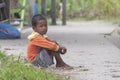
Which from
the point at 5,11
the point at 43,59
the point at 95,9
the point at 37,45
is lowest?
the point at 95,9

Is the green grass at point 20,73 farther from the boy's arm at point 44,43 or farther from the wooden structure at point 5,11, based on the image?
the wooden structure at point 5,11

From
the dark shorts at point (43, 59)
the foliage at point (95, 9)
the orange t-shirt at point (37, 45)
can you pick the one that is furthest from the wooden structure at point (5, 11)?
the foliage at point (95, 9)

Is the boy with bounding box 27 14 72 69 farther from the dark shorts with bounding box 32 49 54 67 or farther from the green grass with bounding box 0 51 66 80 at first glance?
the green grass with bounding box 0 51 66 80

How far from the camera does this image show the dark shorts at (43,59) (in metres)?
8.05

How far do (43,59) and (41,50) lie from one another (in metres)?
0.17

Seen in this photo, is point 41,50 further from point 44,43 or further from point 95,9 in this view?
point 95,9

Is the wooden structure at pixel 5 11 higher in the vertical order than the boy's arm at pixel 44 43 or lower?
lower

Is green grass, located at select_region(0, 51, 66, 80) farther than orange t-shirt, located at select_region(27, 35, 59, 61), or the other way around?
orange t-shirt, located at select_region(27, 35, 59, 61)

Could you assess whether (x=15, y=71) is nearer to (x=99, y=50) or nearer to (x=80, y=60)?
(x=80, y=60)

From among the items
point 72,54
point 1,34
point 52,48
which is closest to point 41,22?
point 52,48

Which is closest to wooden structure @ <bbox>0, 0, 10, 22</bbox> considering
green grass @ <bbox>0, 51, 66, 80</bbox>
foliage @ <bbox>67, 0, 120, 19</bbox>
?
green grass @ <bbox>0, 51, 66, 80</bbox>

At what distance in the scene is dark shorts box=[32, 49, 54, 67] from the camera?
8047 mm

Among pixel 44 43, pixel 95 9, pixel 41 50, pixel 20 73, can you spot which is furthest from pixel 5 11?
pixel 95 9

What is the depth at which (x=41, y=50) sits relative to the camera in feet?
26.7
